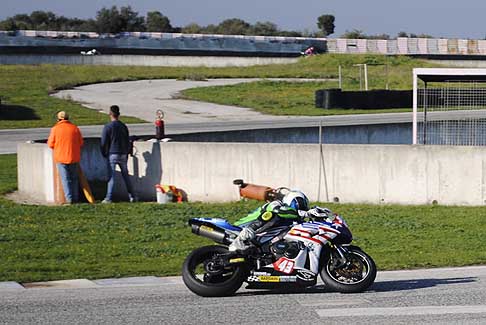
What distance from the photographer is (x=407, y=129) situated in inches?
1124

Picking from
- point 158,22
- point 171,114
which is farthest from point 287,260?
point 158,22

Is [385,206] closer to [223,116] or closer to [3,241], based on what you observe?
[3,241]

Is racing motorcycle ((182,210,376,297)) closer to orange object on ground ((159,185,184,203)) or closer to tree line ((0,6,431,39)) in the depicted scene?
orange object on ground ((159,185,184,203))

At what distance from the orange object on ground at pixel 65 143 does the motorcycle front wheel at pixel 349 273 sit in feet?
27.3

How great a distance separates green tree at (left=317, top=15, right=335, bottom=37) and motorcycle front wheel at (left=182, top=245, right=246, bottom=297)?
394 ft

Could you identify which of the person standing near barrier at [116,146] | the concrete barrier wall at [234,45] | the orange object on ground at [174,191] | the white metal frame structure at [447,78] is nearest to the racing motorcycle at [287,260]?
the person standing near barrier at [116,146]

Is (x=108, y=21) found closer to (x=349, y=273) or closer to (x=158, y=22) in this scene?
(x=158, y=22)

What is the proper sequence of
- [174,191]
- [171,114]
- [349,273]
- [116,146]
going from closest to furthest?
[349,273], [116,146], [174,191], [171,114]

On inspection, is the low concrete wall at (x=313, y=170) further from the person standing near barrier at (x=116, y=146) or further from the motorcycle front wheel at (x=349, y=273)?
the motorcycle front wheel at (x=349, y=273)

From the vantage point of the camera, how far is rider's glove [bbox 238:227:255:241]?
9.95 m

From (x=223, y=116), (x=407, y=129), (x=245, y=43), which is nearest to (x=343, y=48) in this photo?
(x=245, y=43)

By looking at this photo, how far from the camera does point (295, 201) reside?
10.2 meters

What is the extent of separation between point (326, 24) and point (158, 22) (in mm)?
23683

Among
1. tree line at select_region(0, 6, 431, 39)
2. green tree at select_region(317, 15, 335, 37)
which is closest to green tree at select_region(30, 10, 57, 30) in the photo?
tree line at select_region(0, 6, 431, 39)
